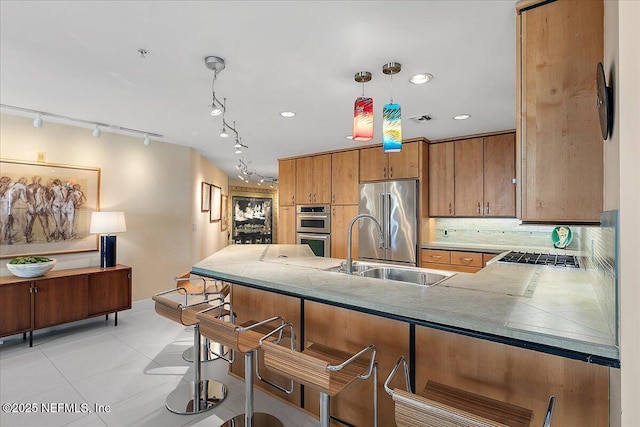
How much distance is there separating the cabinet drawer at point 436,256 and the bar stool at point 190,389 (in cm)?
274

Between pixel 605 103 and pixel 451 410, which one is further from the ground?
pixel 605 103

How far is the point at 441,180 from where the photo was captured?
4336 mm

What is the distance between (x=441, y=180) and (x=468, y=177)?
34 cm

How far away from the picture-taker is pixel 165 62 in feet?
6.94

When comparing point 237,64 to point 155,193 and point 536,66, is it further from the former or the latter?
point 155,193

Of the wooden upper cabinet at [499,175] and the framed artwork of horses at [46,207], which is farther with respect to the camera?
the wooden upper cabinet at [499,175]

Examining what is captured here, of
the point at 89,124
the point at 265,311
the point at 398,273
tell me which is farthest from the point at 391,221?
the point at 89,124

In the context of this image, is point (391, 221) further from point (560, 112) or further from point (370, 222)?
point (560, 112)

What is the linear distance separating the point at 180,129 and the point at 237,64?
206 centimetres

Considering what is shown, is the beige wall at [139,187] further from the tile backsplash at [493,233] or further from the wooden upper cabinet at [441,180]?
the tile backsplash at [493,233]

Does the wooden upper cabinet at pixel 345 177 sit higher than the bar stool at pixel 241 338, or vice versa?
the wooden upper cabinet at pixel 345 177

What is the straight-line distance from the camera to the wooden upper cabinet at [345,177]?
476 cm

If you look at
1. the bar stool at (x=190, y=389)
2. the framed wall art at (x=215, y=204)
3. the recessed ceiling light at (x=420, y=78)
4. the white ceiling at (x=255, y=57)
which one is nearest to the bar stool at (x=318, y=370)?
the bar stool at (x=190, y=389)

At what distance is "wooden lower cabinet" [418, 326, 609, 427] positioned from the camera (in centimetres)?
123
